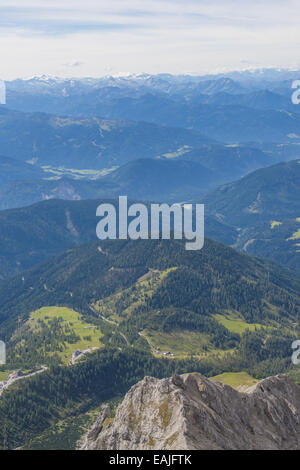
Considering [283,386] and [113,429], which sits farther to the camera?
[283,386]
